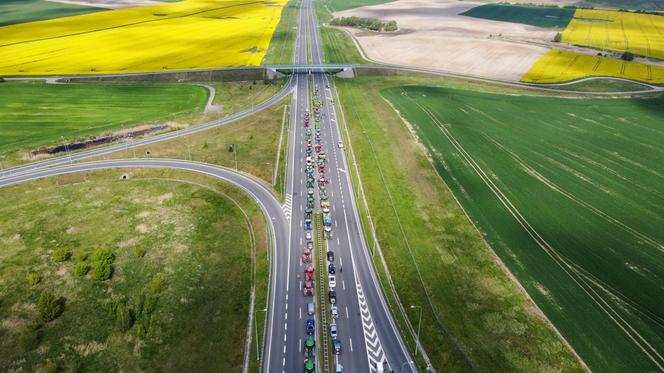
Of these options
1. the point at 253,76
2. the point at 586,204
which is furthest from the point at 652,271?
the point at 253,76

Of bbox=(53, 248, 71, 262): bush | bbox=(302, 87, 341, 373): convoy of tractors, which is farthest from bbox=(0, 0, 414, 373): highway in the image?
bbox=(53, 248, 71, 262): bush

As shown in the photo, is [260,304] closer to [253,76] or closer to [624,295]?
[624,295]

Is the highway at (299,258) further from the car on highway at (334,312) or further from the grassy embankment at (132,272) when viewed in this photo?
the grassy embankment at (132,272)

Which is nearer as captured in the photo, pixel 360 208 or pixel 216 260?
pixel 216 260

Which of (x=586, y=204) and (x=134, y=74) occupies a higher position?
(x=134, y=74)

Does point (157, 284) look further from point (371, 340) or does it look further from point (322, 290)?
point (371, 340)

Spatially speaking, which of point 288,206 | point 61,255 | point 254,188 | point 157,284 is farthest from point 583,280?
point 61,255

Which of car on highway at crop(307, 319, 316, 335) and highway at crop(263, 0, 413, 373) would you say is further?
car on highway at crop(307, 319, 316, 335)

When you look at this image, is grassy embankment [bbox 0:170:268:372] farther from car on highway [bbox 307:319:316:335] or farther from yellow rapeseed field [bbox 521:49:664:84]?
yellow rapeseed field [bbox 521:49:664:84]
